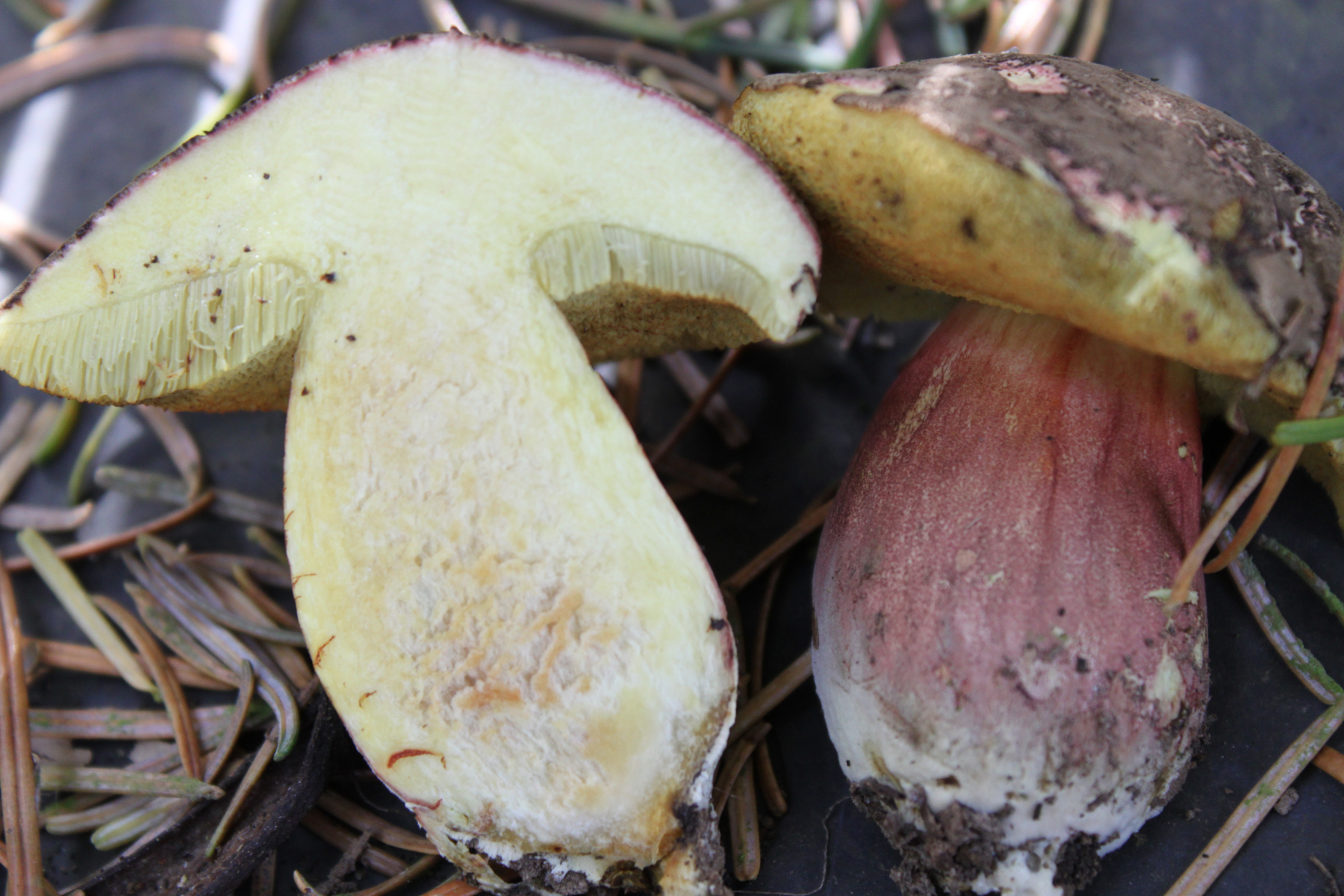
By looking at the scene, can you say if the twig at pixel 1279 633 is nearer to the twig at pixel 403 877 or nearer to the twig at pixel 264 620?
the twig at pixel 403 877

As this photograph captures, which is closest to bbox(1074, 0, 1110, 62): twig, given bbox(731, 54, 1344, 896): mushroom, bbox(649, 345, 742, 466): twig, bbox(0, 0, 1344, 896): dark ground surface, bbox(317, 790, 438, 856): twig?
bbox(0, 0, 1344, 896): dark ground surface

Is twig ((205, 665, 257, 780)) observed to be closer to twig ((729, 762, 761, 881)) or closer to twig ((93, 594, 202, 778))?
twig ((93, 594, 202, 778))

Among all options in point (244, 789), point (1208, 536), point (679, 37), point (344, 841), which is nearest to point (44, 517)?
point (244, 789)

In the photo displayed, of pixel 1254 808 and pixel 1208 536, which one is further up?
pixel 1208 536

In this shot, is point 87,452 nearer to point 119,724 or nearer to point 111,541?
point 111,541

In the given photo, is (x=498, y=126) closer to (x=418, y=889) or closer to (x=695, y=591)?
(x=695, y=591)

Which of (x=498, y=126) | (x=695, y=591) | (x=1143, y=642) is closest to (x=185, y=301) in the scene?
(x=498, y=126)
